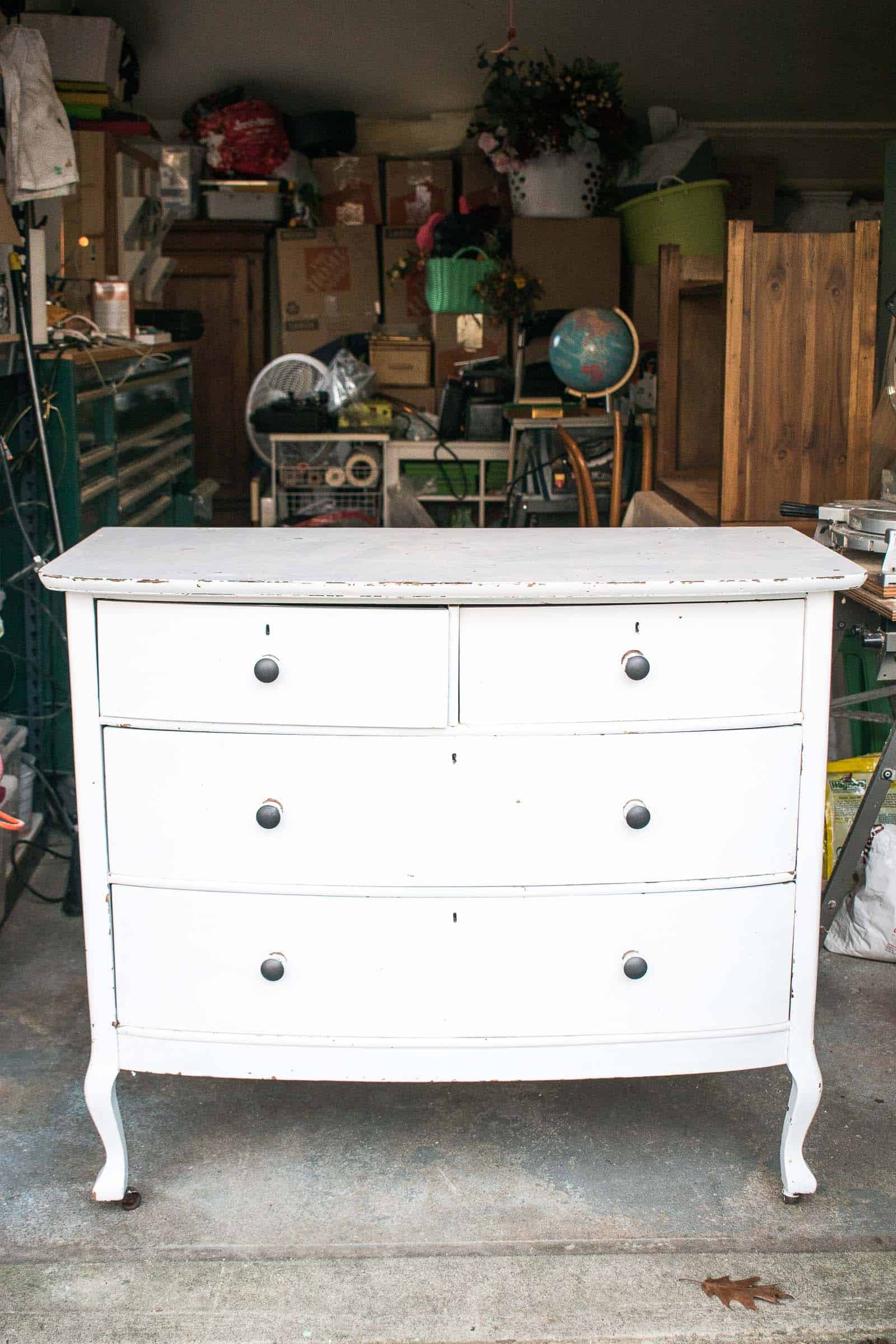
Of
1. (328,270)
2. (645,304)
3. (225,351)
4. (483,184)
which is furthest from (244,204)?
(645,304)

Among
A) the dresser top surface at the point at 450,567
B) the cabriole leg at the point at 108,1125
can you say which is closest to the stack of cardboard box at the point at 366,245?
the dresser top surface at the point at 450,567

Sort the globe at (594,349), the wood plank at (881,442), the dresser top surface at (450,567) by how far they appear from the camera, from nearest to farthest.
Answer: the dresser top surface at (450,567) < the wood plank at (881,442) < the globe at (594,349)

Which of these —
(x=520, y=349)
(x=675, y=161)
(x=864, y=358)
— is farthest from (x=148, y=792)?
(x=675, y=161)

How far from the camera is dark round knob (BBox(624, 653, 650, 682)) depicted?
5.65 ft

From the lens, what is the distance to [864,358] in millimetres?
2809

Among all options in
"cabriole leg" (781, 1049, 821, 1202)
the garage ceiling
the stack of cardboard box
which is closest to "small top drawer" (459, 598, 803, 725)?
"cabriole leg" (781, 1049, 821, 1202)

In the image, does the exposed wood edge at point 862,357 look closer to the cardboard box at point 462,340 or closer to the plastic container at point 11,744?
the plastic container at point 11,744

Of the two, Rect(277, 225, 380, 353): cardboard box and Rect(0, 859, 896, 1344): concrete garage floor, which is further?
Rect(277, 225, 380, 353): cardboard box

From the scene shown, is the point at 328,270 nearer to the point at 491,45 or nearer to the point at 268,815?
A: the point at 491,45

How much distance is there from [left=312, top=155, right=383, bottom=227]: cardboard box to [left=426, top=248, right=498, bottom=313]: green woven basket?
81 cm

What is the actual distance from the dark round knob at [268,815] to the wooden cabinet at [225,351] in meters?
5.65

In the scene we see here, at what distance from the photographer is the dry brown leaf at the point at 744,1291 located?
1737 millimetres

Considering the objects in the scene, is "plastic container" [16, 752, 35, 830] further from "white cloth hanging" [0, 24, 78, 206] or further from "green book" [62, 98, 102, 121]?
"green book" [62, 98, 102, 121]

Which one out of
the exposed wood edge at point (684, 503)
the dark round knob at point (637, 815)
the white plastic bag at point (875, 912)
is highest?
the exposed wood edge at point (684, 503)
